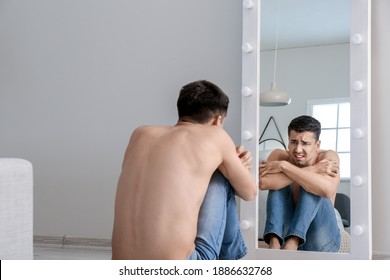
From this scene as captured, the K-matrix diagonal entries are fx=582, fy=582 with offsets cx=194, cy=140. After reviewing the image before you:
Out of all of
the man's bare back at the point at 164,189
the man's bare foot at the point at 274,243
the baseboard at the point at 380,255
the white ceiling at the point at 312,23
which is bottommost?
the baseboard at the point at 380,255

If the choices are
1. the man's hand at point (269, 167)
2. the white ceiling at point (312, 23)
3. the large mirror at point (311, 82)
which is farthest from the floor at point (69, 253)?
the white ceiling at point (312, 23)

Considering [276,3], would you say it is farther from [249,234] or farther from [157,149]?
[157,149]

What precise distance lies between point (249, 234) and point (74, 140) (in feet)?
4.26

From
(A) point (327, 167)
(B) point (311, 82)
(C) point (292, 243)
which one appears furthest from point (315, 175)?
(B) point (311, 82)

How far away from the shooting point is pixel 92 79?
141 inches

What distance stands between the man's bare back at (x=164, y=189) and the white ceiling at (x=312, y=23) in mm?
1163

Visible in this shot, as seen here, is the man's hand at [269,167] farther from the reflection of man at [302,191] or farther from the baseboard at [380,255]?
the baseboard at [380,255]

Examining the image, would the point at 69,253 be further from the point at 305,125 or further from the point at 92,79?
the point at 305,125

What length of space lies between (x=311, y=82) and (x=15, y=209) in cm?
160

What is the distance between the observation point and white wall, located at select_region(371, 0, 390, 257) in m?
2.96

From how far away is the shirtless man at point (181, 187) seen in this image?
188 centimetres

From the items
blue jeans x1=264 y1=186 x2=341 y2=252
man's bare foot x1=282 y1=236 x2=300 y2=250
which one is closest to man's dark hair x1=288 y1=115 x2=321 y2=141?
blue jeans x1=264 y1=186 x2=341 y2=252

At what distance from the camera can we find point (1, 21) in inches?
152
